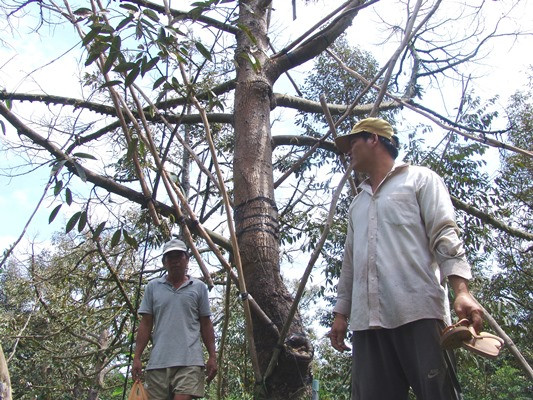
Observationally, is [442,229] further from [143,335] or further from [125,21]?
[143,335]

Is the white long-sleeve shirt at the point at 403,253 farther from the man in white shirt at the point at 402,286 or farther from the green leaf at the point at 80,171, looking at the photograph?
the green leaf at the point at 80,171

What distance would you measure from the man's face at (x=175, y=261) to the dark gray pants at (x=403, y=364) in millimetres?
1328

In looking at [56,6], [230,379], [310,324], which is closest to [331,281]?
[230,379]

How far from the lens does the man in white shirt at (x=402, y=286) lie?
4.97 feet

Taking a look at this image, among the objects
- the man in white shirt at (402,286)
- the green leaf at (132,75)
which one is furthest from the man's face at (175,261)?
the man in white shirt at (402,286)

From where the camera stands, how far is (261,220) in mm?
2441

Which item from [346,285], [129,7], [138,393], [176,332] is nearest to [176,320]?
[176,332]

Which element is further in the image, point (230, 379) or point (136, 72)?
point (230, 379)

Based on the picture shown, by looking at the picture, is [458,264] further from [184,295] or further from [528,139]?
[528,139]

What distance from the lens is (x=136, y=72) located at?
2.06 m

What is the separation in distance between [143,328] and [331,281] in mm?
3072

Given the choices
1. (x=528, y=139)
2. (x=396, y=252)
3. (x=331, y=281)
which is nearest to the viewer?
(x=396, y=252)

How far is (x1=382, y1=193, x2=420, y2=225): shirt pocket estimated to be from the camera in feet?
5.68

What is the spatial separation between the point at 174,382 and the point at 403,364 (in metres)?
1.40
